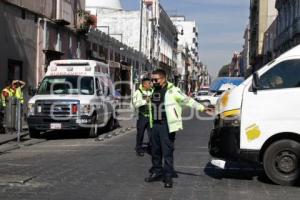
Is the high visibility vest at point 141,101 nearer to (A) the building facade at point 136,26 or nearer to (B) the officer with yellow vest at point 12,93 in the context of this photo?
(B) the officer with yellow vest at point 12,93

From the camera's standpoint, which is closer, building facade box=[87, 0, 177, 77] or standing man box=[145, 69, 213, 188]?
standing man box=[145, 69, 213, 188]

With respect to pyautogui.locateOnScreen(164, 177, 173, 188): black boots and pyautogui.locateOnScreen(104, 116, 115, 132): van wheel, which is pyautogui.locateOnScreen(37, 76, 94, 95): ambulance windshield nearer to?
pyautogui.locateOnScreen(104, 116, 115, 132): van wheel

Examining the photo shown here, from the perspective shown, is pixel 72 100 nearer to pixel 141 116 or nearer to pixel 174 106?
pixel 141 116

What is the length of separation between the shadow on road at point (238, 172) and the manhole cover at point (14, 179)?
315cm

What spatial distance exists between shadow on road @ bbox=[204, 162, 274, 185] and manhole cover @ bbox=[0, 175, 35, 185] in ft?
10.3

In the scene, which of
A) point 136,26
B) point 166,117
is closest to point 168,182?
point 166,117

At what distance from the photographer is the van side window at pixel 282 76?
9281mm

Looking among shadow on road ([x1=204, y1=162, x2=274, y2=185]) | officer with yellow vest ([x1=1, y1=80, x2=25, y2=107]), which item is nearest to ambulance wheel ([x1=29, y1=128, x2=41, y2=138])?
officer with yellow vest ([x1=1, y1=80, x2=25, y2=107])

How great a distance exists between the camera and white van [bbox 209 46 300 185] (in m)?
9.16

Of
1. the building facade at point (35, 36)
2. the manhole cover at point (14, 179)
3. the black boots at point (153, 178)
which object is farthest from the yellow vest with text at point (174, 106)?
the building facade at point (35, 36)

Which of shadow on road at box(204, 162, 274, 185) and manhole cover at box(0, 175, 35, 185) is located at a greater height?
shadow on road at box(204, 162, 274, 185)

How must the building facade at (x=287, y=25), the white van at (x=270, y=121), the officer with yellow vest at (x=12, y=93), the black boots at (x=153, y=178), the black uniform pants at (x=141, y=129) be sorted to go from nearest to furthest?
1. the white van at (x=270, y=121)
2. the black boots at (x=153, y=178)
3. the black uniform pants at (x=141, y=129)
4. the officer with yellow vest at (x=12, y=93)
5. the building facade at (x=287, y=25)

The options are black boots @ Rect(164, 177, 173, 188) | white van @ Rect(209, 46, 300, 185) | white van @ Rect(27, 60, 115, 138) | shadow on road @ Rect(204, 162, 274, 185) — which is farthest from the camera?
white van @ Rect(27, 60, 115, 138)

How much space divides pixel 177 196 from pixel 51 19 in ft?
70.7
